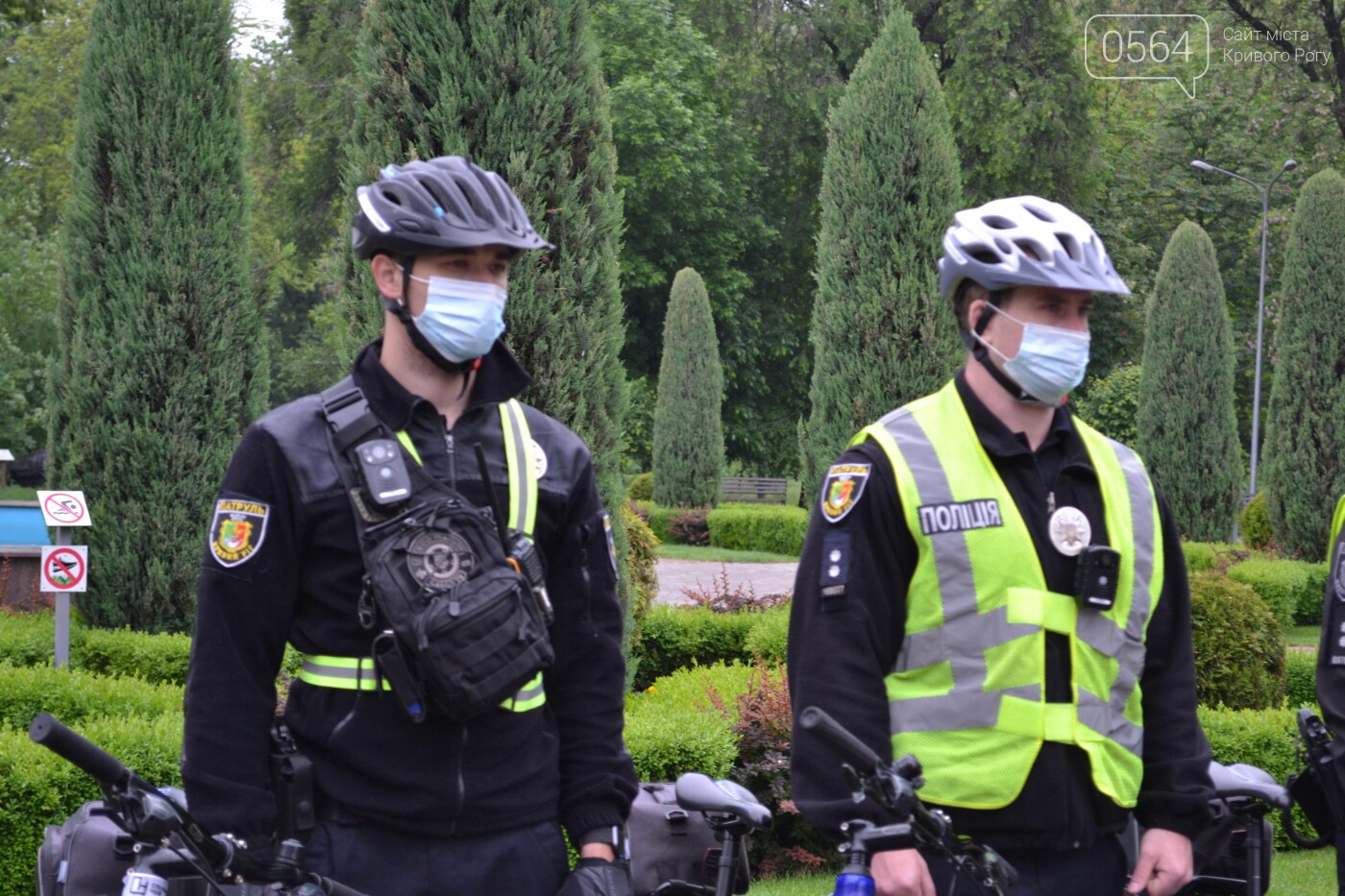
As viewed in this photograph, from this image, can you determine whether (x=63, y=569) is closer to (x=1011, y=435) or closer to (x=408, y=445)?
(x=408, y=445)

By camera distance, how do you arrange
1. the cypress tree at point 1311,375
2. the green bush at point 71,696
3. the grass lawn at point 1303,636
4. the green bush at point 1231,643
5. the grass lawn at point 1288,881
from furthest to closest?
the cypress tree at point 1311,375, the grass lawn at point 1303,636, the green bush at point 1231,643, the grass lawn at point 1288,881, the green bush at point 71,696

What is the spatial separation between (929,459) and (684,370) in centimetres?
2829

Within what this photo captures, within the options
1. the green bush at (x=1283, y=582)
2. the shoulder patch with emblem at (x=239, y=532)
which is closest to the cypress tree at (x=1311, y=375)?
the green bush at (x=1283, y=582)

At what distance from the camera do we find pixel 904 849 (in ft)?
9.11

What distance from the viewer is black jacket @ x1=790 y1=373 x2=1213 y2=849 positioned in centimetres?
294

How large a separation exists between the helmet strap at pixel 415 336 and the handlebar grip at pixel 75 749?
1011mm

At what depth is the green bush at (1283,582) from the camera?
1695cm

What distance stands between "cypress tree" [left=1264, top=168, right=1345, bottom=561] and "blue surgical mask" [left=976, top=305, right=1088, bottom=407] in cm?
1800

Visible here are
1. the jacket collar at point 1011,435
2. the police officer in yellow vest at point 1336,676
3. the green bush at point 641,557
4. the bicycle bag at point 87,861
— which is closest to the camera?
the jacket collar at point 1011,435

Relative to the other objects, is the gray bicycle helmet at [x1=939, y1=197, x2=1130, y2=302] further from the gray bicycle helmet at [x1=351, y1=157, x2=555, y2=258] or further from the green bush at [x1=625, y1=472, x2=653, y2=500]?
the green bush at [x1=625, y1=472, x2=653, y2=500]

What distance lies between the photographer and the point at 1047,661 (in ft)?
9.87

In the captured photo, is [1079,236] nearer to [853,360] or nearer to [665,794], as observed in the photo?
[665,794]

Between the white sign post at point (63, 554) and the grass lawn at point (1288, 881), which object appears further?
the white sign post at point (63, 554)

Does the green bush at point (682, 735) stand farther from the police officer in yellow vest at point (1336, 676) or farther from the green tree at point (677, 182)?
the green tree at point (677, 182)
